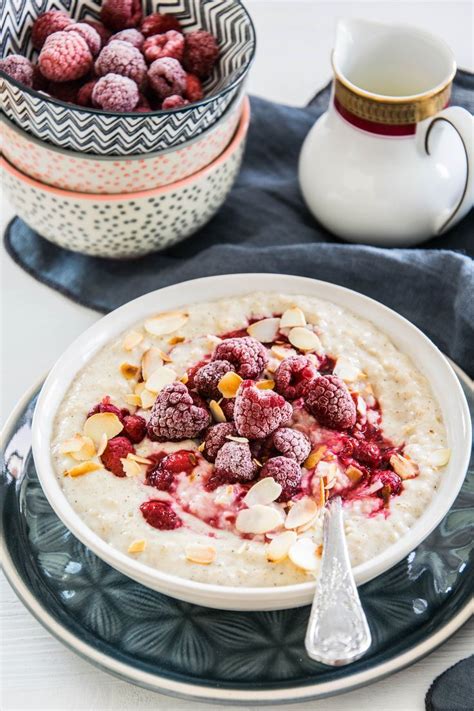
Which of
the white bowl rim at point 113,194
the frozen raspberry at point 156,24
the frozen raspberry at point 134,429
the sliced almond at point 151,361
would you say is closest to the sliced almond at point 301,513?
the frozen raspberry at point 134,429

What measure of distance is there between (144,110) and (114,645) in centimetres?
123

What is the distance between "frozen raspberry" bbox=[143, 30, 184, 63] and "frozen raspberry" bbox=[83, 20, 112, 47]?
0.12 metres

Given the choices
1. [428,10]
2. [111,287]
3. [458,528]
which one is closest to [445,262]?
[458,528]

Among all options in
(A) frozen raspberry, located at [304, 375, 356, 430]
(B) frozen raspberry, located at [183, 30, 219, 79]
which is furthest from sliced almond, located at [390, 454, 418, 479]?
(B) frozen raspberry, located at [183, 30, 219, 79]

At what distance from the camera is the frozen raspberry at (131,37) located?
7.13 feet

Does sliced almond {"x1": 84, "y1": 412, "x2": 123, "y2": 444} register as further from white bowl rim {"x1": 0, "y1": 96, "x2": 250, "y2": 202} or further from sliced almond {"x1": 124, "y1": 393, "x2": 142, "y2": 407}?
white bowl rim {"x1": 0, "y1": 96, "x2": 250, "y2": 202}

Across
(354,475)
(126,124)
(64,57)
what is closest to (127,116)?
(126,124)

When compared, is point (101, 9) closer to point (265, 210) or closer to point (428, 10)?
point (265, 210)

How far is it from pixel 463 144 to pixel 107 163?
34.6 inches

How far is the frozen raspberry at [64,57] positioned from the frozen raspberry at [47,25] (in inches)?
2.5

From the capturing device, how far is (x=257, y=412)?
168 cm

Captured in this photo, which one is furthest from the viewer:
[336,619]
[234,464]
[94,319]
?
[94,319]

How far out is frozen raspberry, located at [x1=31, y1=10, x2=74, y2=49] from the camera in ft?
7.11

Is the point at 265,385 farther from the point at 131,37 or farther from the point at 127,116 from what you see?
the point at 131,37
